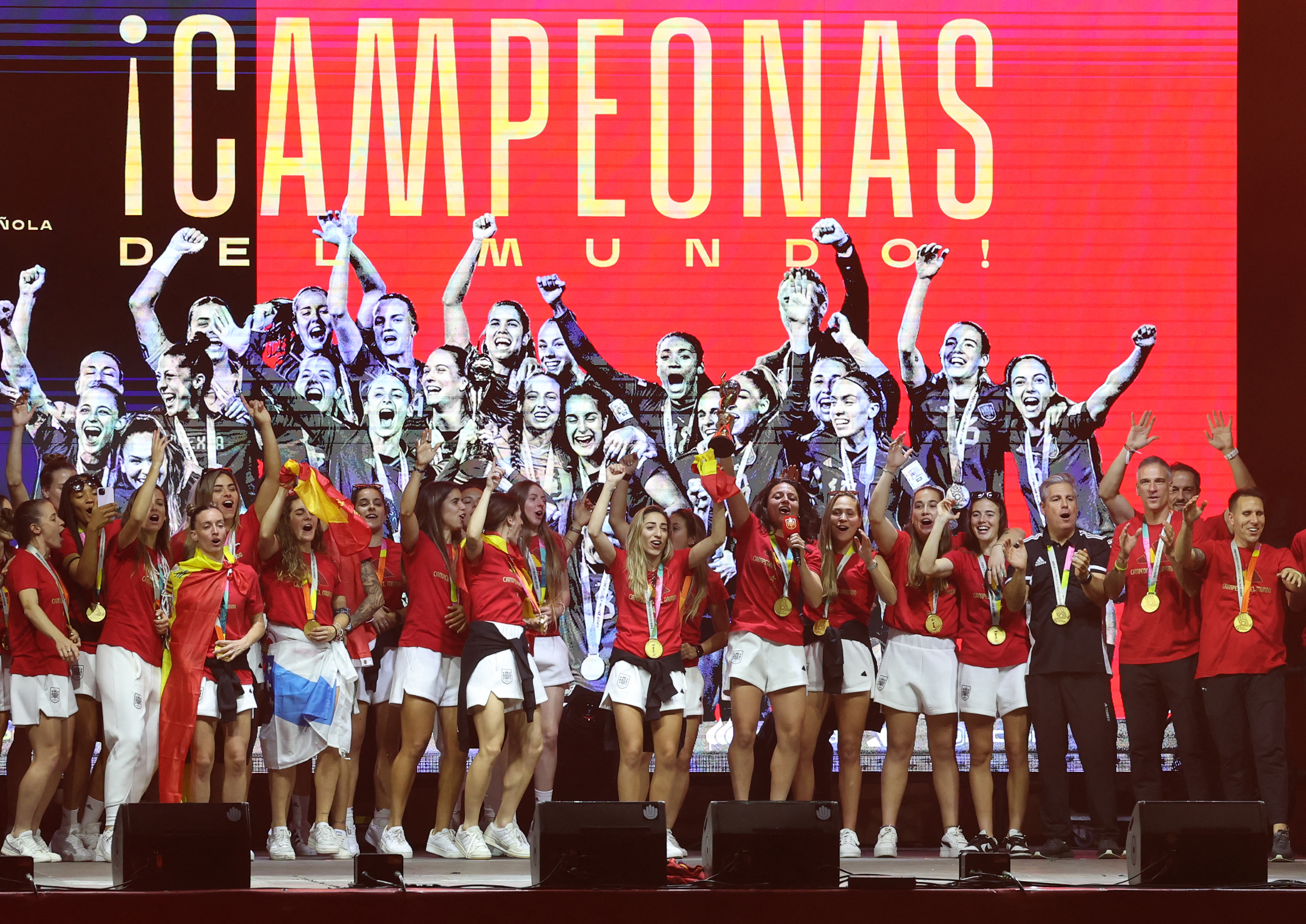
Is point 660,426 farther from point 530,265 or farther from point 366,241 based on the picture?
point 366,241

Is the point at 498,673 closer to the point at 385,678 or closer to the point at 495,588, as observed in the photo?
the point at 495,588

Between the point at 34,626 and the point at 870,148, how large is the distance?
4.25 meters

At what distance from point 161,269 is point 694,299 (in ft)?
8.07

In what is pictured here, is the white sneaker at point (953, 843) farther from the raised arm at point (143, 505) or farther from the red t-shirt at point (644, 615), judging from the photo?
the raised arm at point (143, 505)

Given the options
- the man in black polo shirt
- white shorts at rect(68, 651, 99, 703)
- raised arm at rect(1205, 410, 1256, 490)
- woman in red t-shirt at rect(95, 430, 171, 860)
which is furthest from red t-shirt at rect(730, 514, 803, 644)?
white shorts at rect(68, 651, 99, 703)

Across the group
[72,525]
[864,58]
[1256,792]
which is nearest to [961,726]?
[1256,792]

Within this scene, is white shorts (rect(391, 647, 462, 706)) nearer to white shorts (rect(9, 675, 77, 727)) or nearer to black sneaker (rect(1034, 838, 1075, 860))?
white shorts (rect(9, 675, 77, 727))

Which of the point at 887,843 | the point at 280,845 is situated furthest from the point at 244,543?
the point at 887,843

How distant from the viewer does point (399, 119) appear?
718 cm

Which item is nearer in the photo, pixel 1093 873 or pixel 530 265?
pixel 1093 873

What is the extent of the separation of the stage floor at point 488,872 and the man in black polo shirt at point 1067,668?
23cm

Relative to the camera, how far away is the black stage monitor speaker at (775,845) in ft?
14.9

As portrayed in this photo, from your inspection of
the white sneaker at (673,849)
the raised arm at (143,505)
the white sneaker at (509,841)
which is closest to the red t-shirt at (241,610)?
the raised arm at (143,505)

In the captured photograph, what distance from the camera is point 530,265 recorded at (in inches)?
282
